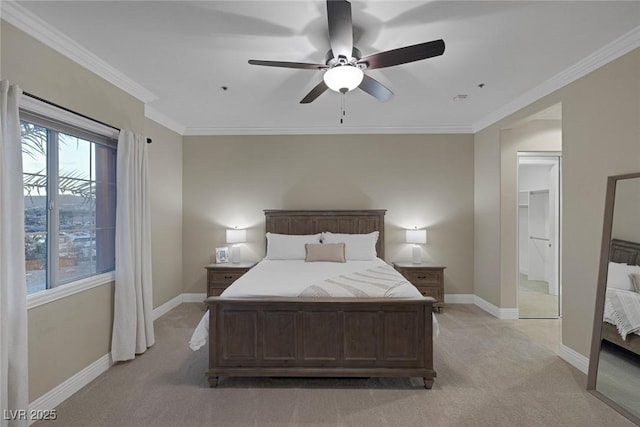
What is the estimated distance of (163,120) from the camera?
172 inches

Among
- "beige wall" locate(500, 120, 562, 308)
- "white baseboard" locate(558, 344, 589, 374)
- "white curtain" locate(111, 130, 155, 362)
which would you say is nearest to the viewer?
"white baseboard" locate(558, 344, 589, 374)

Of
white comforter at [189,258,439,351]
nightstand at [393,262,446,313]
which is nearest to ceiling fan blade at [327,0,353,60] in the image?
white comforter at [189,258,439,351]

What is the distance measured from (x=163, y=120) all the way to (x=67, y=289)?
2697mm

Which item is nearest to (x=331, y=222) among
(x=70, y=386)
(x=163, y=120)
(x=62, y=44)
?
(x=163, y=120)

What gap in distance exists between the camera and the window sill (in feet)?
7.21

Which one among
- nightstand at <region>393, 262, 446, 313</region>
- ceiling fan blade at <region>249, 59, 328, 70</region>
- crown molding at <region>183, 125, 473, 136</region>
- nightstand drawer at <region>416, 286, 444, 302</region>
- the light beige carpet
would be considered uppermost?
crown molding at <region>183, 125, 473, 136</region>

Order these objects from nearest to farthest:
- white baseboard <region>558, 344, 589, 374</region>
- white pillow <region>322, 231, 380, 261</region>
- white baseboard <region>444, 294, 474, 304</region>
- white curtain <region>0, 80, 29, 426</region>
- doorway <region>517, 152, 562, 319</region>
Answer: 1. white curtain <region>0, 80, 29, 426</region>
2. white baseboard <region>558, 344, 589, 374</region>
3. white pillow <region>322, 231, 380, 261</region>
4. doorway <region>517, 152, 562, 319</region>
5. white baseboard <region>444, 294, 474, 304</region>

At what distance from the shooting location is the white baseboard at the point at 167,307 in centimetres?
418

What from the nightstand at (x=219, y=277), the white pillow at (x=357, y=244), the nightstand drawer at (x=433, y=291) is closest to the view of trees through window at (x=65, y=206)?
the nightstand at (x=219, y=277)

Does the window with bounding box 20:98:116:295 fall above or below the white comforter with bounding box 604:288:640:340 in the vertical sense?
above

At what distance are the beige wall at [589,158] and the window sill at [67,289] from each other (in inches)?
173

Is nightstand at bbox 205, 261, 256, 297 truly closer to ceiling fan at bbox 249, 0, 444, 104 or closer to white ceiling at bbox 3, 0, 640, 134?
white ceiling at bbox 3, 0, 640, 134

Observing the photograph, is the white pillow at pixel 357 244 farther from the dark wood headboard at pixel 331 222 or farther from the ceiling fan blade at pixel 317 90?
the ceiling fan blade at pixel 317 90

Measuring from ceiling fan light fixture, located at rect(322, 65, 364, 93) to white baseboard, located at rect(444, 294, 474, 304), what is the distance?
388 centimetres
